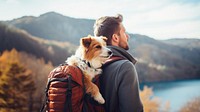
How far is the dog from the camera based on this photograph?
1.71 meters

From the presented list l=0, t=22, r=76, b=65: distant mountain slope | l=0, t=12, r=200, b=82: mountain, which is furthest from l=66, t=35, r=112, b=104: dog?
l=0, t=12, r=200, b=82: mountain

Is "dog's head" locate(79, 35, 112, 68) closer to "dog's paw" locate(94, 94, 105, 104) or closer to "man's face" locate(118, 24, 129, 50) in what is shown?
"man's face" locate(118, 24, 129, 50)

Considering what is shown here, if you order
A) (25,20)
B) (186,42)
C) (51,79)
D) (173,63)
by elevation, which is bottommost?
(173,63)

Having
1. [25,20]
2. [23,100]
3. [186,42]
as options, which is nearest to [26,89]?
[23,100]

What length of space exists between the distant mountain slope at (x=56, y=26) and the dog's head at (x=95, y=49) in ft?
221

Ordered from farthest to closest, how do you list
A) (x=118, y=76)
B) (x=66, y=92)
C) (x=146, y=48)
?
(x=146, y=48), (x=118, y=76), (x=66, y=92)

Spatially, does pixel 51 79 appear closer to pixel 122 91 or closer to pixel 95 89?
pixel 95 89

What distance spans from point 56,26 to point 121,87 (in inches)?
3349

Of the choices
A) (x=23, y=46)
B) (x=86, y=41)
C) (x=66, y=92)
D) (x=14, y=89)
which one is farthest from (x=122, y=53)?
(x=23, y=46)

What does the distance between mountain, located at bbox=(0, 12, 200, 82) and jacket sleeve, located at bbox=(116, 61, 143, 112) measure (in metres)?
67.3

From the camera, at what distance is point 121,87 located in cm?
163

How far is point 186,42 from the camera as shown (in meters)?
82.0

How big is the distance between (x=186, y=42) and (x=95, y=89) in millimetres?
83854

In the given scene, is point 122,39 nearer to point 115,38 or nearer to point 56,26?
point 115,38
